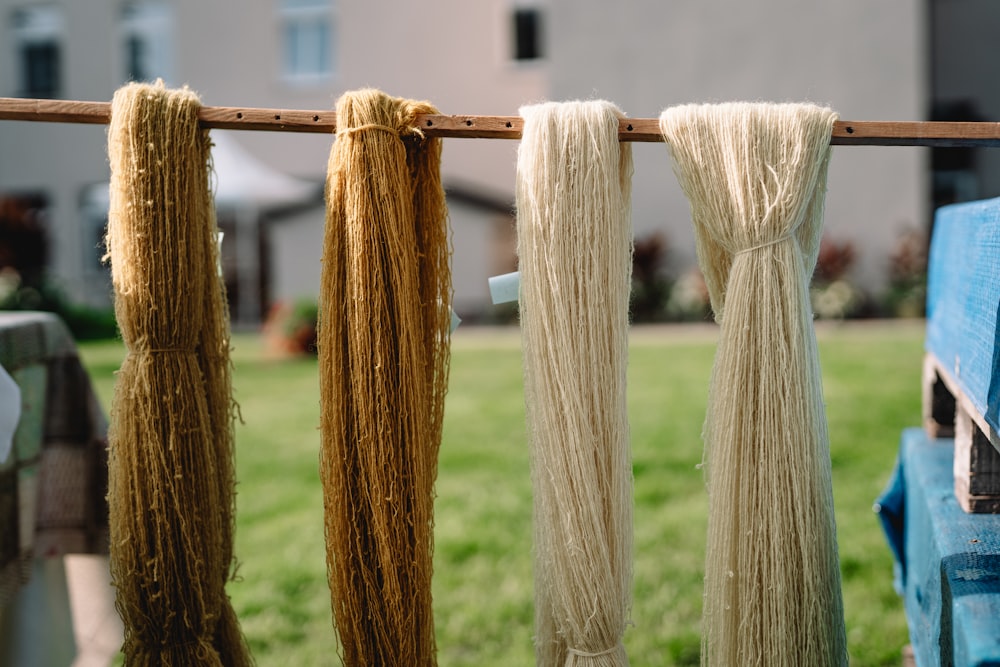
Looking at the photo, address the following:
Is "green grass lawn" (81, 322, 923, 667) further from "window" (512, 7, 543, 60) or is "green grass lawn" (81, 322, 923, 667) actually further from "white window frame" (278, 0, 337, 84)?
"white window frame" (278, 0, 337, 84)

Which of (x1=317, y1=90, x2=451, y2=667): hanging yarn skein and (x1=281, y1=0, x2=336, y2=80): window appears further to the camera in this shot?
(x1=281, y1=0, x2=336, y2=80): window

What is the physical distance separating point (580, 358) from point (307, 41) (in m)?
13.4

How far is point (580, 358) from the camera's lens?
1812mm

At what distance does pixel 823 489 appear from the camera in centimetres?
183

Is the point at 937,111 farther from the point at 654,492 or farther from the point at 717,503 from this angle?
the point at 717,503

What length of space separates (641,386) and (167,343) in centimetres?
534

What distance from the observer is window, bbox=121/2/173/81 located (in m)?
14.5

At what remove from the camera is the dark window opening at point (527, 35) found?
1358 centimetres

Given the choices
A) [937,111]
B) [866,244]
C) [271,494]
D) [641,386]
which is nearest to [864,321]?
[866,244]

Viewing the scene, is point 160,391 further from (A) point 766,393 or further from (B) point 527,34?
(B) point 527,34

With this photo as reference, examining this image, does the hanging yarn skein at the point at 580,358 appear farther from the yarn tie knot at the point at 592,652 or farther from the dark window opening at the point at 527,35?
the dark window opening at the point at 527,35

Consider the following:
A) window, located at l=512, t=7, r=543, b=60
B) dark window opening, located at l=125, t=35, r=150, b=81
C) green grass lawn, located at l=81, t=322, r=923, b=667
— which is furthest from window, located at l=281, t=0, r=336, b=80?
green grass lawn, located at l=81, t=322, r=923, b=667

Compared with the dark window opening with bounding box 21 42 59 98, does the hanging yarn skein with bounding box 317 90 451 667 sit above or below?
below

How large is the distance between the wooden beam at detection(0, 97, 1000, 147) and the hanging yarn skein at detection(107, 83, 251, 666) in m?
0.08
